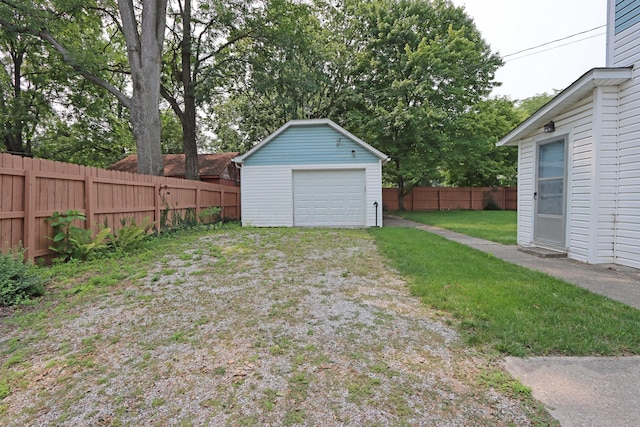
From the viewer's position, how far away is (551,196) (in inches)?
246

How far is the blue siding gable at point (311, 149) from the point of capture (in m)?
11.2

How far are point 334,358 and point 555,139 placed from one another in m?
6.59

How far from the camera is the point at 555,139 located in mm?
6148

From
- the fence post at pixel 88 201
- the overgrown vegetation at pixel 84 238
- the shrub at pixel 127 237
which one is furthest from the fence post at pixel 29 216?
the shrub at pixel 127 237

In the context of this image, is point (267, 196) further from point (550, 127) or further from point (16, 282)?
point (550, 127)

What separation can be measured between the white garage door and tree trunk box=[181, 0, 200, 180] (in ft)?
19.1

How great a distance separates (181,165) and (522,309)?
834 inches

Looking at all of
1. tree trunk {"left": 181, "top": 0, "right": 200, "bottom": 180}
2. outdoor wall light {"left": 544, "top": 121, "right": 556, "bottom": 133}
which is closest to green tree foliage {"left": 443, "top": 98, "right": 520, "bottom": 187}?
outdoor wall light {"left": 544, "top": 121, "right": 556, "bottom": 133}

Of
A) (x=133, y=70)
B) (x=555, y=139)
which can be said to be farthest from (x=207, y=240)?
(x=555, y=139)

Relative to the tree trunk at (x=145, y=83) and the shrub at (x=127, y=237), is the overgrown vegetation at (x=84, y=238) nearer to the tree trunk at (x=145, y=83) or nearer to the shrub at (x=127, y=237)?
the shrub at (x=127, y=237)

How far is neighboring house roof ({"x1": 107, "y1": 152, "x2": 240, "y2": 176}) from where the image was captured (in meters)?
19.8

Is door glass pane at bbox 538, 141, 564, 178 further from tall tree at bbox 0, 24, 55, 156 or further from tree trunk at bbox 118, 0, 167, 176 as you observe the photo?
tall tree at bbox 0, 24, 55, 156

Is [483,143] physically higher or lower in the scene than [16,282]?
higher

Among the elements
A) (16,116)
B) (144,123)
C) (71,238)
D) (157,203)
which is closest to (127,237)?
(71,238)
